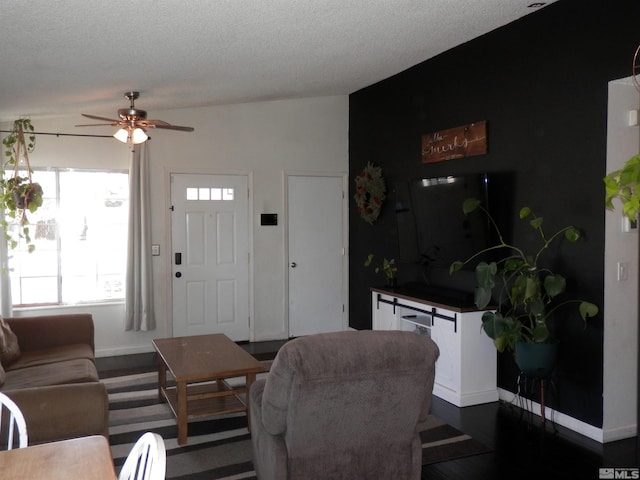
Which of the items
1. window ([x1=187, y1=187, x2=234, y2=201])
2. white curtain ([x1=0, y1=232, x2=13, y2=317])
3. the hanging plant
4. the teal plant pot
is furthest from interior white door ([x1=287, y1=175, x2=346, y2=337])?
the teal plant pot

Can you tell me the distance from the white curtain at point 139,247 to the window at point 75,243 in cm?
18

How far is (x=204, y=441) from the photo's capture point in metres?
3.60

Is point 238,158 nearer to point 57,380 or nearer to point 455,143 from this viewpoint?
point 455,143

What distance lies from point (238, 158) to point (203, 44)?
296 centimetres

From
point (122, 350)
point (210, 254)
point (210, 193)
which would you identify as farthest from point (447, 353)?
point (122, 350)

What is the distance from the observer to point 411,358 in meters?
2.40

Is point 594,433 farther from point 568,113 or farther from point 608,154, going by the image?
point 568,113

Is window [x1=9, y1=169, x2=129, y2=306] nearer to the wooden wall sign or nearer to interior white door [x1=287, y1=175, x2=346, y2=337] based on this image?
interior white door [x1=287, y1=175, x2=346, y2=337]

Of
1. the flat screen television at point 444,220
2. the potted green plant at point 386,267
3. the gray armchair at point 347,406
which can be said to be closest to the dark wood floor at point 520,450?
the gray armchair at point 347,406

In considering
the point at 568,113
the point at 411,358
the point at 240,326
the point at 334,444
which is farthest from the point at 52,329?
the point at 568,113

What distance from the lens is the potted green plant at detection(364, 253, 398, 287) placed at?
5.60 meters

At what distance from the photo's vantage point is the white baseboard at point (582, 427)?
358cm

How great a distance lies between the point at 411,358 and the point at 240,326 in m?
4.28

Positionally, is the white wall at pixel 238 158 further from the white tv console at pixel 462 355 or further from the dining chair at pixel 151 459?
the dining chair at pixel 151 459
